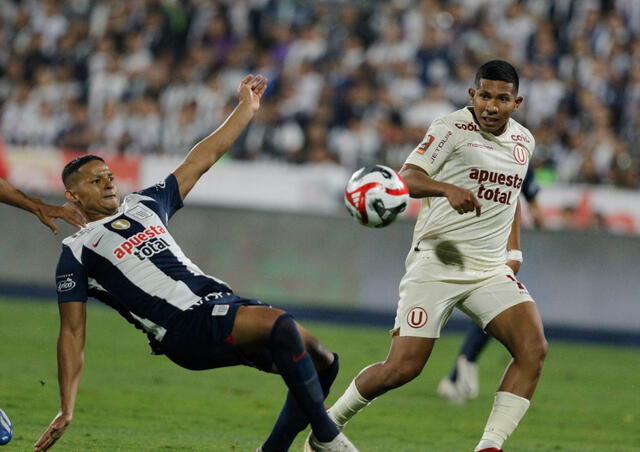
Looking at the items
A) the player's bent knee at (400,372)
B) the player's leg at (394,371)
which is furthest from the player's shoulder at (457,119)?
the player's bent knee at (400,372)

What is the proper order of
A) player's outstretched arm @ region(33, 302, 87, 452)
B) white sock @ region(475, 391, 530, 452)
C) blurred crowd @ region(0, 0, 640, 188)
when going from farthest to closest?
1. blurred crowd @ region(0, 0, 640, 188)
2. white sock @ region(475, 391, 530, 452)
3. player's outstretched arm @ region(33, 302, 87, 452)

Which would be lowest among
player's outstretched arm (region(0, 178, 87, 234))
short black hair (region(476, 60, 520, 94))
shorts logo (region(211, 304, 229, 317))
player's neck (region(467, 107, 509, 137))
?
shorts logo (region(211, 304, 229, 317))

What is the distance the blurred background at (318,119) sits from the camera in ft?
48.6

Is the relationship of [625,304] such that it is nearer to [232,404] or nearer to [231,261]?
[231,261]

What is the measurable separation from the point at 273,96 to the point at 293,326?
45.8 ft

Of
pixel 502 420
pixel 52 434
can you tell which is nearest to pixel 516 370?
pixel 502 420

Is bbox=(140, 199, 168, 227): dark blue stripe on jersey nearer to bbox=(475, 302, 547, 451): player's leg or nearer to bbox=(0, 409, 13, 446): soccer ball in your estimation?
bbox=(0, 409, 13, 446): soccer ball

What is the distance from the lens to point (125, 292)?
5.88 meters

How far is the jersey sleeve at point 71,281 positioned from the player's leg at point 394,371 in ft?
5.71

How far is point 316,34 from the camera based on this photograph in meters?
20.0

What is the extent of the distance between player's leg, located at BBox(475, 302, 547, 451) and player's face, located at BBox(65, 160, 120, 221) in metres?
2.34

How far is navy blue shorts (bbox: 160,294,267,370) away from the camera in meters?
5.67

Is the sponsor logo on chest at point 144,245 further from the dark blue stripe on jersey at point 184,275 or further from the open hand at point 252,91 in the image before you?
the open hand at point 252,91

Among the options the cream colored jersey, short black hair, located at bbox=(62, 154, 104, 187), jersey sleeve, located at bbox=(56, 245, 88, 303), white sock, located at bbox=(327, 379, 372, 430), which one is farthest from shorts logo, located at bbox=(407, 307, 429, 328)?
short black hair, located at bbox=(62, 154, 104, 187)
